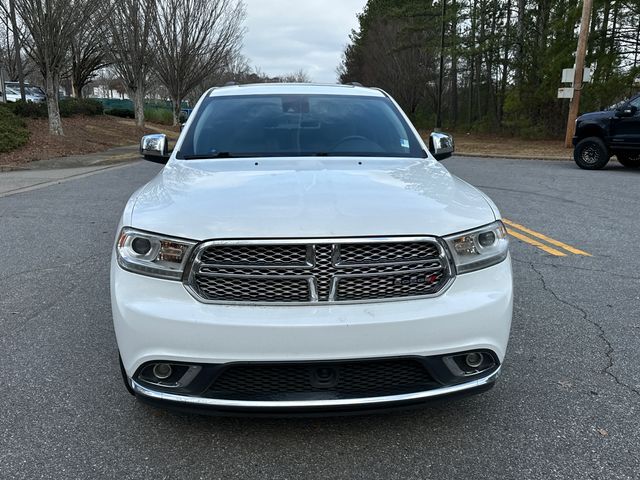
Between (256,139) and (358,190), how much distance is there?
134 cm

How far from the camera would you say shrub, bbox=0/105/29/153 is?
15508 millimetres

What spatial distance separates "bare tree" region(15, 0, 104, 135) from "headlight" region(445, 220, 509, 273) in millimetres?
16890

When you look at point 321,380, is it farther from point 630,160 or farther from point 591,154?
point 630,160

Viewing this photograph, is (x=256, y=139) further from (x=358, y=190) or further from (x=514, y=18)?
(x=514, y=18)

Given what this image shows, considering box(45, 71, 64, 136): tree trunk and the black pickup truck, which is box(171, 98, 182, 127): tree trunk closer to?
box(45, 71, 64, 136): tree trunk

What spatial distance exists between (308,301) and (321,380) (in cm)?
34

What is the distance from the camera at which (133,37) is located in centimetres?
2378

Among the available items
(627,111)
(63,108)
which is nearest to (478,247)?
(627,111)

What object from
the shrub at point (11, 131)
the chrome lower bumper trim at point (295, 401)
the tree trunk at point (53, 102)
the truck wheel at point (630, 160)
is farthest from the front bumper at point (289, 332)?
the tree trunk at point (53, 102)

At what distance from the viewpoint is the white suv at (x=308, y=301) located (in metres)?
2.19

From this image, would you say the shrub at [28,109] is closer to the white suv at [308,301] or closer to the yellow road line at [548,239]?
the yellow road line at [548,239]

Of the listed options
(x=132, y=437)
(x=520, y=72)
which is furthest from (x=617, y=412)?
(x=520, y=72)

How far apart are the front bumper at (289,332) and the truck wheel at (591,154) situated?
43.6ft

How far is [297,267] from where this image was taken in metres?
2.25
